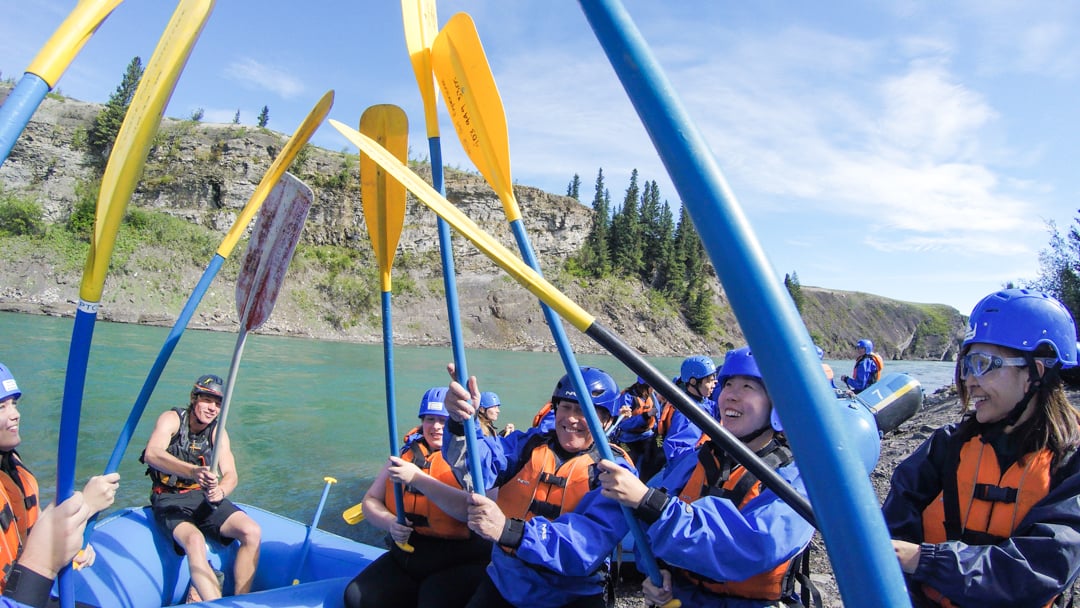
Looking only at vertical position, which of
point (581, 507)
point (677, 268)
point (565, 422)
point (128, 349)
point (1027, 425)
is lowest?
point (128, 349)

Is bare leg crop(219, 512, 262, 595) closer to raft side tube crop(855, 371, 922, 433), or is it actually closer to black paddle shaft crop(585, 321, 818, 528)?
black paddle shaft crop(585, 321, 818, 528)

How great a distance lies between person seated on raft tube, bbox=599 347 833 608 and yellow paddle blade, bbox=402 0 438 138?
5.48 ft

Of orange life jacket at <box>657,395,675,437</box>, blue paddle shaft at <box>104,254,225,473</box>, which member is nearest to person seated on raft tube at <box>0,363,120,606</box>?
blue paddle shaft at <box>104,254,225,473</box>

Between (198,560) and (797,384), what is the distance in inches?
184

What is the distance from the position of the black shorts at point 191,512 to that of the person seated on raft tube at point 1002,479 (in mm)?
4249

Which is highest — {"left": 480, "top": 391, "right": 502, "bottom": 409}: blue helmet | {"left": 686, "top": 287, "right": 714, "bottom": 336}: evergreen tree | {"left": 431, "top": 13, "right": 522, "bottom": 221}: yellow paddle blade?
{"left": 686, "top": 287, "right": 714, "bottom": 336}: evergreen tree

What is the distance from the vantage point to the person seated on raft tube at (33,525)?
1770mm

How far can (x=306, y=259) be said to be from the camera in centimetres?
4516

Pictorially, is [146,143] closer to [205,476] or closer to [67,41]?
[67,41]

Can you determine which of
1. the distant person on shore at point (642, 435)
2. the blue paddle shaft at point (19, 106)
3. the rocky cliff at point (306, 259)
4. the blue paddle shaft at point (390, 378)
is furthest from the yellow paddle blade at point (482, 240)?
the rocky cliff at point (306, 259)

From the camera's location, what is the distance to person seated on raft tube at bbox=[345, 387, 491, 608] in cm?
317

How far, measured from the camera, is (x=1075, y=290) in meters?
19.4

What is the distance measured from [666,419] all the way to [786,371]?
5.80 m

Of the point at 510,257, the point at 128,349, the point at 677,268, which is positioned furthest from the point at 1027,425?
the point at 677,268
